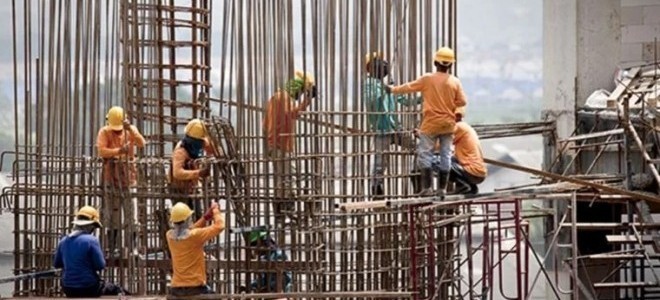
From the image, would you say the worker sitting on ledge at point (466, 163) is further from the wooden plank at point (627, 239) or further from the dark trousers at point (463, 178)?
the wooden plank at point (627, 239)

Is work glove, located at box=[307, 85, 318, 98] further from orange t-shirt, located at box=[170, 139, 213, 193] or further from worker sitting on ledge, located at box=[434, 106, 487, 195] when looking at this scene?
worker sitting on ledge, located at box=[434, 106, 487, 195]

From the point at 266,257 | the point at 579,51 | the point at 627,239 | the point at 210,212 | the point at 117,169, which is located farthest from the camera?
the point at 579,51

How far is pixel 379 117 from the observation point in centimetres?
1997

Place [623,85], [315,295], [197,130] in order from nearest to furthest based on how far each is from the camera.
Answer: [315,295]
[197,130]
[623,85]

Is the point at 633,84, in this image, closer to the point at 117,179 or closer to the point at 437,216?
the point at 437,216

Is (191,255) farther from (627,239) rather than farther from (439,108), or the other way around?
(627,239)

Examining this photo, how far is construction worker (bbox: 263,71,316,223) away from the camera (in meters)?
19.7

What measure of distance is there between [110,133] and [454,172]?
157 inches

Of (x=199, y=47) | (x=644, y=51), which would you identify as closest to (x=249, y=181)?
(x=199, y=47)

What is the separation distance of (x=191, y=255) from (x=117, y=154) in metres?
2.28

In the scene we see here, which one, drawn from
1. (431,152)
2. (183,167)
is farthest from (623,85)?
(183,167)

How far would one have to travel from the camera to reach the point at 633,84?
27984 millimetres

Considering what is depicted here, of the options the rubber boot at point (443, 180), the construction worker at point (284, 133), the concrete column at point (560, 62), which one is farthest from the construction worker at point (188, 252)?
the concrete column at point (560, 62)

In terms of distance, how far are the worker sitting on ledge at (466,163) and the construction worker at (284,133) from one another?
172 centimetres
